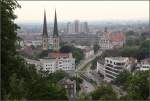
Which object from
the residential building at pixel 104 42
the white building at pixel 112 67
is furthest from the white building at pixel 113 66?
the residential building at pixel 104 42

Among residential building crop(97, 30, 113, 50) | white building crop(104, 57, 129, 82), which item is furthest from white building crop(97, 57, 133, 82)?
residential building crop(97, 30, 113, 50)

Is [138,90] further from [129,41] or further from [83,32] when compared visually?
[83,32]

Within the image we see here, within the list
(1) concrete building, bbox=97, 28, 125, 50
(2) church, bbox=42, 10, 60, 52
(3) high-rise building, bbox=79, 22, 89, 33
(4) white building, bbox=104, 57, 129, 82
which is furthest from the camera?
(3) high-rise building, bbox=79, 22, 89, 33

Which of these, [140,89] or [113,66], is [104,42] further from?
[140,89]

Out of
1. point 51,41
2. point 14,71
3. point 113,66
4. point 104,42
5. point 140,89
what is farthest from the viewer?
point 104,42

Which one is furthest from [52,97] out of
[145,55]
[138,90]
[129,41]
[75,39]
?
[75,39]

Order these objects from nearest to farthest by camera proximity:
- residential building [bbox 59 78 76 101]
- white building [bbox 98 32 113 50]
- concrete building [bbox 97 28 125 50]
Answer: residential building [bbox 59 78 76 101] → white building [bbox 98 32 113 50] → concrete building [bbox 97 28 125 50]

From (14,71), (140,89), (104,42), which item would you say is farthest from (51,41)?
(14,71)

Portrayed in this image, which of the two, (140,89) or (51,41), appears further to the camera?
(51,41)

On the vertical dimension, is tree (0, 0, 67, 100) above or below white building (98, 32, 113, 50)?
above

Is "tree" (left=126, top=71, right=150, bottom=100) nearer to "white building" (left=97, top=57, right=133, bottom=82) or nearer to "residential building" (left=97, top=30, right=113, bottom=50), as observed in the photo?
"white building" (left=97, top=57, right=133, bottom=82)

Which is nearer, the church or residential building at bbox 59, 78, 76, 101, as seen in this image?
residential building at bbox 59, 78, 76, 101
